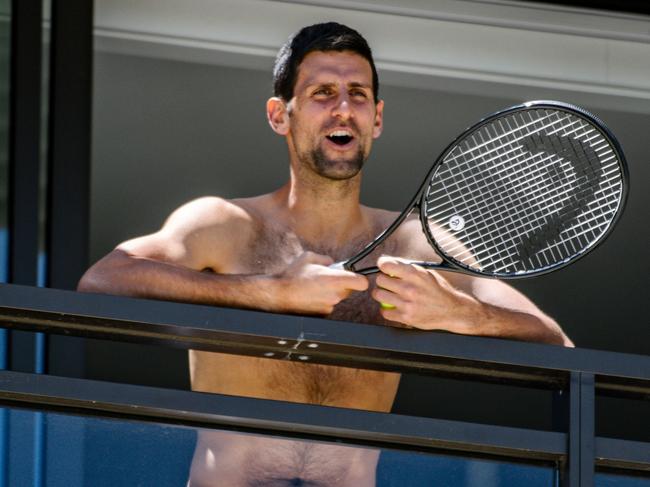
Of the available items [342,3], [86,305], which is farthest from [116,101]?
[86,305]

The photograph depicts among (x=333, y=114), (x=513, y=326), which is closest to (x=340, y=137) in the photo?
(x=333, y=114)

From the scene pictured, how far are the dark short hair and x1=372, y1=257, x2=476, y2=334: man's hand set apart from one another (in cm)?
91

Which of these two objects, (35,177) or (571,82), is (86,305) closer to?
(35,177)

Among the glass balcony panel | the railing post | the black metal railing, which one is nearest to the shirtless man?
the black metal railing

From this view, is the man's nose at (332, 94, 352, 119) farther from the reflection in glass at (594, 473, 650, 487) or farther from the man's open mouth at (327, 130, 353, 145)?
the reflection in glass at (594, 473, 650, 487)

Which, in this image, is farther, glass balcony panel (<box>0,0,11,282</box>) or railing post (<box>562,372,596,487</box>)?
glass balcony panel (<box>0,0,11,282</box>)

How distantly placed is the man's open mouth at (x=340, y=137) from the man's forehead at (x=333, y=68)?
0.41ft

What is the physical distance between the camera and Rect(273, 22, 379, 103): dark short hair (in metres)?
3.62

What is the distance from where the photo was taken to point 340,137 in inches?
140

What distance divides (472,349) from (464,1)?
214 centimetres

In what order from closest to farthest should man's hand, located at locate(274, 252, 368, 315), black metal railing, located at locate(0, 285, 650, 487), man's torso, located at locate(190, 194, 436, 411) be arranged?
black metal railing, located at locate(0, 285, 650, 487) → man's hand, located at locate(274, 252, 368, 315) → man's torso, located at locate(190, 194, 436, 411)

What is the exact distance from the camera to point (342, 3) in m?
4.69

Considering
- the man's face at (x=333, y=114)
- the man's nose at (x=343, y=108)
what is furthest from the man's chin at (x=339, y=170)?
the man's nose at (x=343, y=108)

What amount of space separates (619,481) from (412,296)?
47cm
